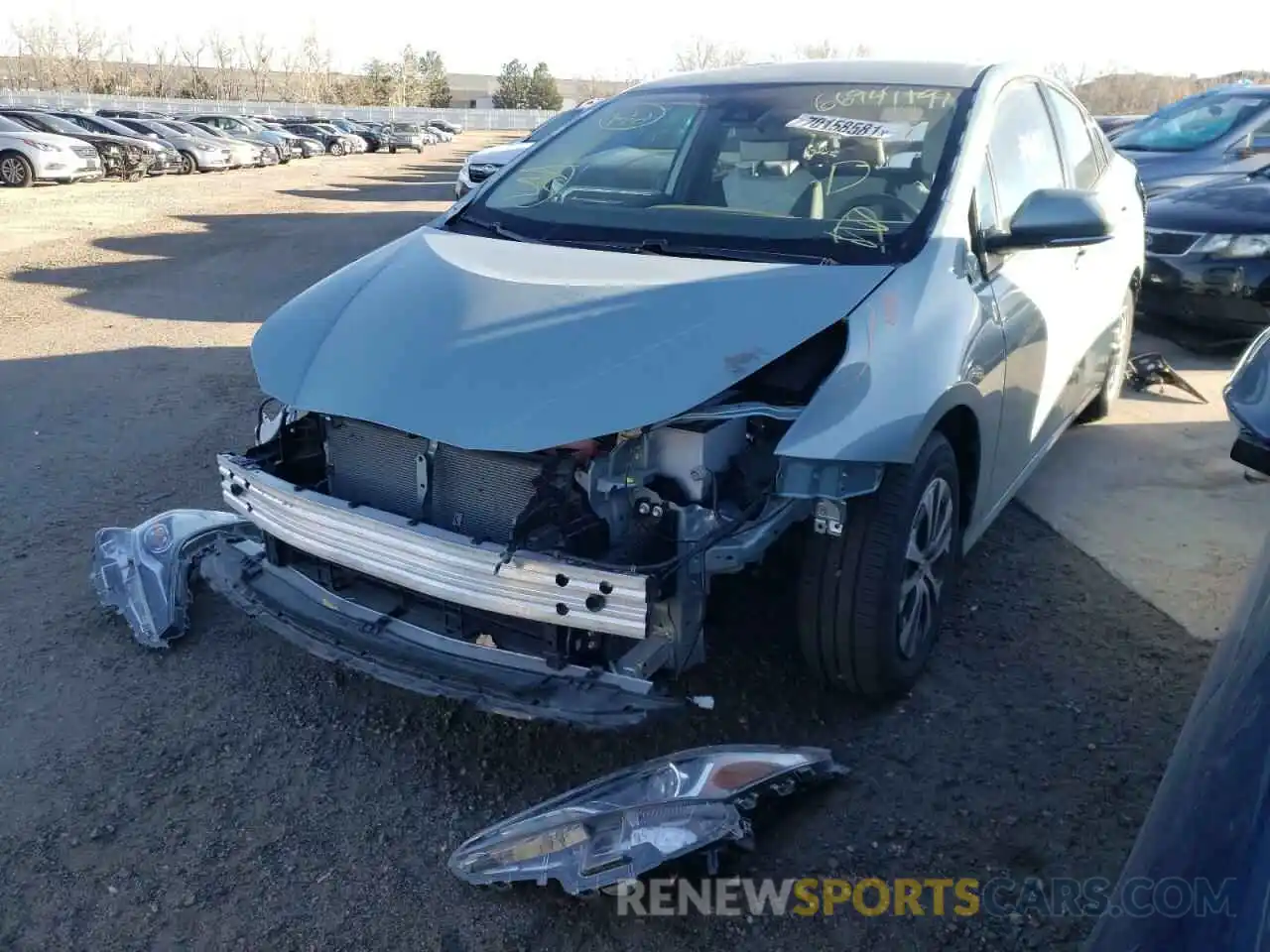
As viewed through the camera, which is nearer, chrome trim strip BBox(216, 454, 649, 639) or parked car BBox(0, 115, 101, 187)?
chrome trim strip BBox(216, 454, 649, 639)

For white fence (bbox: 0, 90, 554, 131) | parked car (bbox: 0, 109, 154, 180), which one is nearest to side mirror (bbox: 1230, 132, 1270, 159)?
parked car (bbox: 0, 109, 154, 180)

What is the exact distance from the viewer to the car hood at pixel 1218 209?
6.80 meters

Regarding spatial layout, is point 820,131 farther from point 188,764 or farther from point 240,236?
point 240,236

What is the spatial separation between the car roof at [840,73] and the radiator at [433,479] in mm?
2099

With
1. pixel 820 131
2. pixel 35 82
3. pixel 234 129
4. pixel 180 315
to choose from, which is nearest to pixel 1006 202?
pixel 820 131

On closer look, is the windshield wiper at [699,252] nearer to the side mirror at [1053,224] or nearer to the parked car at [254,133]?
the side mirror at [1053,224]

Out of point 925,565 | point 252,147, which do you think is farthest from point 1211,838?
point 252,147

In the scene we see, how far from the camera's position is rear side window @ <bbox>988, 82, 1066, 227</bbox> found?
140 inches

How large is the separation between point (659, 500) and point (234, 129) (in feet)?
114

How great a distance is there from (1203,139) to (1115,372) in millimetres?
6202

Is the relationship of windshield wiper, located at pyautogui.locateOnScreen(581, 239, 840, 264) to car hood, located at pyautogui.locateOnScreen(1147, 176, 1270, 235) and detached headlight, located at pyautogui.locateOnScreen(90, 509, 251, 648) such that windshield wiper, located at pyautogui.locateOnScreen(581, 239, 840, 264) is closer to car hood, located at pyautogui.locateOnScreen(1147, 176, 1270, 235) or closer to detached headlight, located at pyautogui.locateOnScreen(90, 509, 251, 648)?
detached headlight, located at pyautogui.locateOnScreen(90, 509, 251, 648)

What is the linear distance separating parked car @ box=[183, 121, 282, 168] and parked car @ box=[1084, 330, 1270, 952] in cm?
2930

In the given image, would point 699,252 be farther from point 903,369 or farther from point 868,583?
point 868,583

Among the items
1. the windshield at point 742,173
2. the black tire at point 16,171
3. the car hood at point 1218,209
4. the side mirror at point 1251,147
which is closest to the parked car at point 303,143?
the black tire at point 16,171
